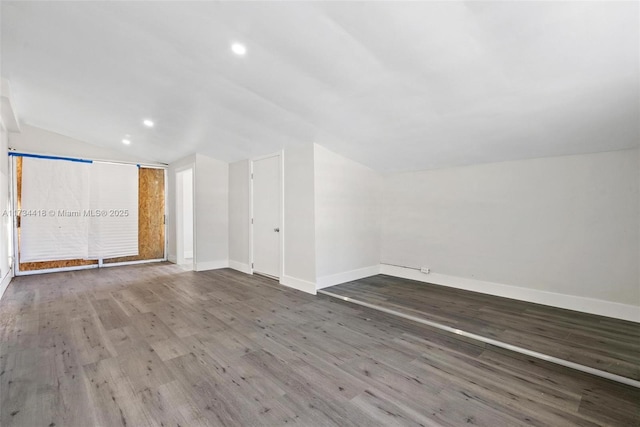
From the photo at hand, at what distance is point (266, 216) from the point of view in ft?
16.5

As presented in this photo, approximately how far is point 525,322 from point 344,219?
102 inches

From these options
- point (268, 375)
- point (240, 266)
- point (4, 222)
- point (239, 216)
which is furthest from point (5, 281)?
point (268, 375)

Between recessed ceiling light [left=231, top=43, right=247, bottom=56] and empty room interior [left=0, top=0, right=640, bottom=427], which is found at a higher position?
recessed ceiling light [left=231, top=43, right=247, bottom=56]

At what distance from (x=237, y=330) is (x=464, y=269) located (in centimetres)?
333

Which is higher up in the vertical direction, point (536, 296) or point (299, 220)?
point (299, 220)

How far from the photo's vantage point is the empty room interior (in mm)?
1826

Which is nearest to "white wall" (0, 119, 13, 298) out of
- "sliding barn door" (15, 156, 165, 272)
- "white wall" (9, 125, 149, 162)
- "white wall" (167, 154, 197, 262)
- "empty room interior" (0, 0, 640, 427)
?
"empty room interior" (0, 0, 640, 427)

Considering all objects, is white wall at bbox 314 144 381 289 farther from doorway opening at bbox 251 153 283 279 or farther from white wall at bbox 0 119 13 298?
white wall at bbox 0 119 13 298

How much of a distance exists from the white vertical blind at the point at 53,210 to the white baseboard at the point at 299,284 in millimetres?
4529

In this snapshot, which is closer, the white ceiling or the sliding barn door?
the white ceiling

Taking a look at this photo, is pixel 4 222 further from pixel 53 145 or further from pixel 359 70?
pixel 359 70

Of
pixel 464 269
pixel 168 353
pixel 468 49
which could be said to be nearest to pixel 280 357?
pixel 168 353

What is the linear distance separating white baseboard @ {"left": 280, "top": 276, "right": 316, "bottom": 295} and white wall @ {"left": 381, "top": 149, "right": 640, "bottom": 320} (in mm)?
1825

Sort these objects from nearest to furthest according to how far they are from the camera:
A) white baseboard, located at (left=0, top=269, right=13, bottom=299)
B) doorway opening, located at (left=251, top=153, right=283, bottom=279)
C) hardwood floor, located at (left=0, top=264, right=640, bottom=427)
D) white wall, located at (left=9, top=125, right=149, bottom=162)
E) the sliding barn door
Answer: hardwood floor, located at (left=0, top=264, right=640, bottom=427)
white baseboard, located at (left=0, top=269, right=13, bottom=299)
doorway opening, located at (left=251, top=153, right=283, bottom=279)
white wall, located at (left=9, top=125, right=149, bottom=162)
the sliding barn door
